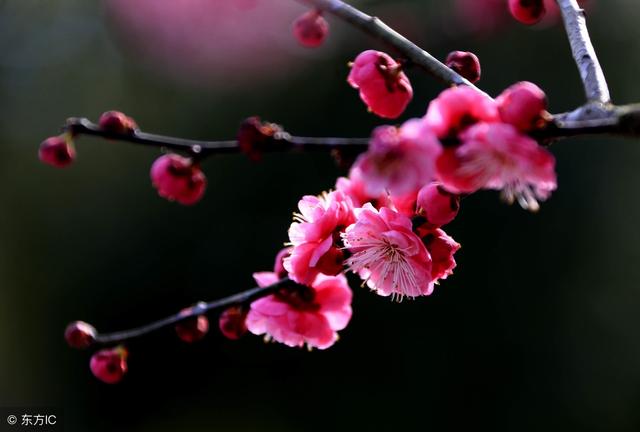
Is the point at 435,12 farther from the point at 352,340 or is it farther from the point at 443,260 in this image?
the point at 443,260

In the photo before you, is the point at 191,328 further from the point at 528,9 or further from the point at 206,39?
the point at 206,39

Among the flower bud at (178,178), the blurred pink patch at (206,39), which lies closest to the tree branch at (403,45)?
the flower bud at (178,178)

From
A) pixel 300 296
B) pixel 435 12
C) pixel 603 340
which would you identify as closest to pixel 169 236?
pixel 435 12

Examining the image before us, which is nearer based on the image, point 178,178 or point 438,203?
point 438,203

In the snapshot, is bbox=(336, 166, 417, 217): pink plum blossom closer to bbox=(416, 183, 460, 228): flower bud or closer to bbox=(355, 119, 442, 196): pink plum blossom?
bbox=(416, 183, 460, 228): flower bud

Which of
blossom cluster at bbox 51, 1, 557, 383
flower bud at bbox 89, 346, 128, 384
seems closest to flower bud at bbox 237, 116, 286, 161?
blossom cluster at bbox 51, 1, 557, 383

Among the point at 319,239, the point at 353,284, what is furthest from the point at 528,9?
the point at 353,284
